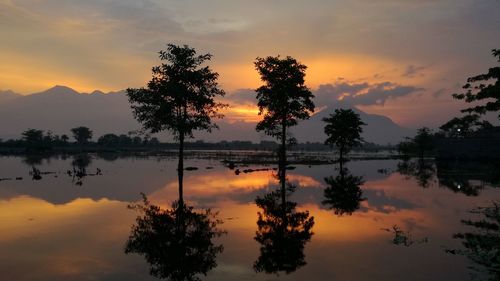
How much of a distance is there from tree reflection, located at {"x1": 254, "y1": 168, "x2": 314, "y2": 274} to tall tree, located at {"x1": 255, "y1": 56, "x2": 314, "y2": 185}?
32725mm

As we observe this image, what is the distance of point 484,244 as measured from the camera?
1490 centimetres

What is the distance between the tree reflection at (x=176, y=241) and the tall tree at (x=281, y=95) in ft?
123

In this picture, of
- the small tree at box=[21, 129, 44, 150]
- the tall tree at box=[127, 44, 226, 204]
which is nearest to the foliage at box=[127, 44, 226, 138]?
the tall tree at box=[127, 44, 226, 204]

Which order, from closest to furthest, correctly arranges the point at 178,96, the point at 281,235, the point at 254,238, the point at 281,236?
A: the point at 254,238 < the point at 281,236 < the point at 281,235 < the point at 178,96

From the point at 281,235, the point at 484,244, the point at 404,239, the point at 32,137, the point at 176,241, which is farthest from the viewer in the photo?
the point at 32,137

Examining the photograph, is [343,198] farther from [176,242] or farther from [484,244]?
[176,242]

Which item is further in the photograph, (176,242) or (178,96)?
(178,96)

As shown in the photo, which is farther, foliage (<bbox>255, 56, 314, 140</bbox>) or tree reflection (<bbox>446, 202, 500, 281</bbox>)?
foliage (<bbox>255, 56, 314, 140</bbox>)

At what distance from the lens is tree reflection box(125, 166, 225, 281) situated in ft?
39.9

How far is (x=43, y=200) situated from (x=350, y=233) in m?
20.7

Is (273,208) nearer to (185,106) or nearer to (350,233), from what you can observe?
(350,233)

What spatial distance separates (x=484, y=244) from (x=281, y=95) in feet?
149

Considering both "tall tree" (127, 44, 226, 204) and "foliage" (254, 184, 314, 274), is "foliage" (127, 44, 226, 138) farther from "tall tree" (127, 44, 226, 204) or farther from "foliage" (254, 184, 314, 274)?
"foliage" (254, 184, 314, 274)

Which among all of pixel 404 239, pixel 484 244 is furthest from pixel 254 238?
pixel 484 244
